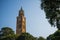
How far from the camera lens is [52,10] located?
54.9 feet

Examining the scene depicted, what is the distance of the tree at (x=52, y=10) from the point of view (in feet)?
53.6

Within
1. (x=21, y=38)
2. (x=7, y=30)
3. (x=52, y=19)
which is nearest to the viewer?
(x=52, y=19)

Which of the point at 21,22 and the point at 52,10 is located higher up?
the point at 52,10

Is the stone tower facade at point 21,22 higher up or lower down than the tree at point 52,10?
lower down

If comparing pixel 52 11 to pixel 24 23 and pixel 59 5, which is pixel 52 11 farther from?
pixel 24 23

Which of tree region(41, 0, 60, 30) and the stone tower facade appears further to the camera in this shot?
the stone tower facade

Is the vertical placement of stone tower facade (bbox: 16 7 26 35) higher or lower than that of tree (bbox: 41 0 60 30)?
lower

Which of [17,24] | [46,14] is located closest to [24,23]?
[17,24]

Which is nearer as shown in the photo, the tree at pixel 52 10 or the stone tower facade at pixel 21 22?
the tree at pixel 52 10

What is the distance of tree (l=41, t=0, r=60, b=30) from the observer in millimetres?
16323

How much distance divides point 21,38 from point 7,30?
45.1ft

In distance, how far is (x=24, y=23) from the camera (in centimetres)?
11725

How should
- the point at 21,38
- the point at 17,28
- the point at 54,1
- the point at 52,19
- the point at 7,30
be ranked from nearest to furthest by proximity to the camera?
the point at 54,1 → the point at 52,19 → the point at 21,38 → the point at 7,30 → the point at 17,28

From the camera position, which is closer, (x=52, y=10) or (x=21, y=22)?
(x=52, y=10)
